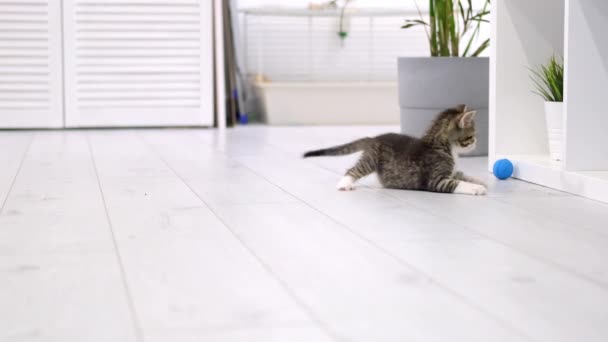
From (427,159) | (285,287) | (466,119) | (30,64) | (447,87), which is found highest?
(30,64)

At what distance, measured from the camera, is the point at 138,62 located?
4805 mm

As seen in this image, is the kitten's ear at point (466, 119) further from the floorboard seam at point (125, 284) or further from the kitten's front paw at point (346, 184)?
the floorboard seam at point (125, 284)

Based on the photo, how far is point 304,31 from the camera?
5.54 m

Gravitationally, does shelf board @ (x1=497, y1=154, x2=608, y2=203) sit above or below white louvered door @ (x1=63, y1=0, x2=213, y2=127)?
below

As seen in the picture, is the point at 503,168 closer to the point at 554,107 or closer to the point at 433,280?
the point at 554,107

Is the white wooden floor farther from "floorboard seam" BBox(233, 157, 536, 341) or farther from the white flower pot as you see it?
the white flower pot

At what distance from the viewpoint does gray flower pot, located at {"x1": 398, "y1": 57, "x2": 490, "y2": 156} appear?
3.30 meters

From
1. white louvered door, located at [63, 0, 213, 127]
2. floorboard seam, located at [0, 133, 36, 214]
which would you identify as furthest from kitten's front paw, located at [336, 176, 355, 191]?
white louvered door, located at [63, 0, 213, 127]

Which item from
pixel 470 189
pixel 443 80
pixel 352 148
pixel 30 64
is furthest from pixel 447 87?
pixel 30 64

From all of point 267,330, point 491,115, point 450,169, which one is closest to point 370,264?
point 267,330

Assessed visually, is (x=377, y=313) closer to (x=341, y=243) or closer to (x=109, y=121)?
(x=341, y=243)

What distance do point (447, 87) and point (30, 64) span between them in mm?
2446

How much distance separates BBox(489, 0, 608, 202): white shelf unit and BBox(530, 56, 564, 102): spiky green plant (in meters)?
0.02

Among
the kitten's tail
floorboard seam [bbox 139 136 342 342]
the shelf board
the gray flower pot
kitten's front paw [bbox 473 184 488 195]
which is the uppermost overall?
the gray flower pot
